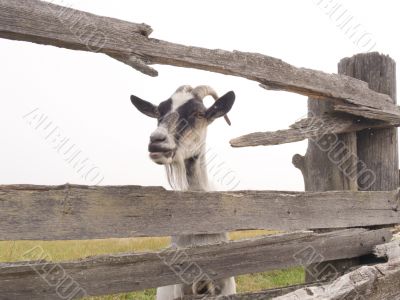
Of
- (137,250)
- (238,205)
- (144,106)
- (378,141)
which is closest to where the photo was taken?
(238,205)

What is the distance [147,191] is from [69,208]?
451 mm

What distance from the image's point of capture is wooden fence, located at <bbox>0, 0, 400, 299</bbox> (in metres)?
2.05

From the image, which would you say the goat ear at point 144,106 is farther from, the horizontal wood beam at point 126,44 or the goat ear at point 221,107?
the horizontal wood beam at point 126,44

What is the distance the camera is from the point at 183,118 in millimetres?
3488

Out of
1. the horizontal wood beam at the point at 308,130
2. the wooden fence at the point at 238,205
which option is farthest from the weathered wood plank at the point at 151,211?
the horizontal wood beam at the point at 308,130

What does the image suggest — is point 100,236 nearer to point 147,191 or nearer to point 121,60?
point 147,191

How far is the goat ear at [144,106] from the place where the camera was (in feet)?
12.5

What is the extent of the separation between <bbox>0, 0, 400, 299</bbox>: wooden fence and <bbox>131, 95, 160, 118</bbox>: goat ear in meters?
0.89

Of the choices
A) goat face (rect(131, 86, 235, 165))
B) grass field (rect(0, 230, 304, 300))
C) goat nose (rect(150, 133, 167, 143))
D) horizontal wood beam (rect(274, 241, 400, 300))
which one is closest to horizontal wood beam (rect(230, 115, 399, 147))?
goat face (rect(131, 86, 235, 165))

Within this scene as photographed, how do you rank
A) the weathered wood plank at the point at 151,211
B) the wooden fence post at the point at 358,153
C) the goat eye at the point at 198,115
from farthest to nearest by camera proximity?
the wooden fence post at the point at 358,153
the goat eye at the point at 198,115
the weathered wood plank at the point at 151,211

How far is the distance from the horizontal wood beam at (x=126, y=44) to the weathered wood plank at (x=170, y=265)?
40.2 inches

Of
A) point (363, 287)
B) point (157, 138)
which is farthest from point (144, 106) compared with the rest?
point (363, 287)

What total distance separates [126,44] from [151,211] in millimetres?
865

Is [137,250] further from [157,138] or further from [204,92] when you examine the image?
[157,138]
